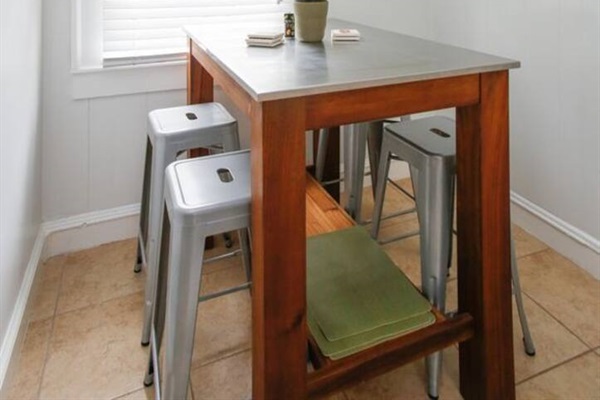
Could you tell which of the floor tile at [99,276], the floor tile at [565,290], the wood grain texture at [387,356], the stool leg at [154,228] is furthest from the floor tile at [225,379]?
the floor tile at [565,290]

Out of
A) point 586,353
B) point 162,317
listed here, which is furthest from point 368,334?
point 586,353

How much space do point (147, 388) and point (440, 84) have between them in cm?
118

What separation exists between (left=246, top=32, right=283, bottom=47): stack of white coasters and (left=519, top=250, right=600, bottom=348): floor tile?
1326 mm

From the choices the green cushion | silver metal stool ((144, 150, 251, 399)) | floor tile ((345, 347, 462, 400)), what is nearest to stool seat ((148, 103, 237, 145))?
silver metal stool ((144, 150, 251, 399))

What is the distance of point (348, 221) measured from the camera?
5.73 feet

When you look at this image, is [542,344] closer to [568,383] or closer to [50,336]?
[568,383]

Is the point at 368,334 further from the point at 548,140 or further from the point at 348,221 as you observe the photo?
the point at 548,140

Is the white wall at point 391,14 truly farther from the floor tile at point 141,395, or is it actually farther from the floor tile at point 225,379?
the floor tile at point 141,395

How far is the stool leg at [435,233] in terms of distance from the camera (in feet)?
4.26

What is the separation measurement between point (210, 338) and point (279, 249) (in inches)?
29.4

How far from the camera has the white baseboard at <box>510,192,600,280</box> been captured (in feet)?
6.10

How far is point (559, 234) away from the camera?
2.00 m

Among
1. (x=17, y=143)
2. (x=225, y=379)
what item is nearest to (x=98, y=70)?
(x=17, y=143)

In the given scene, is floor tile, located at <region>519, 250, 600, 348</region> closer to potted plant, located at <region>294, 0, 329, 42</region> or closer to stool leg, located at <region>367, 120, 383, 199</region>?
stool leg, located at <region>367, 120, 383, 199</region>
